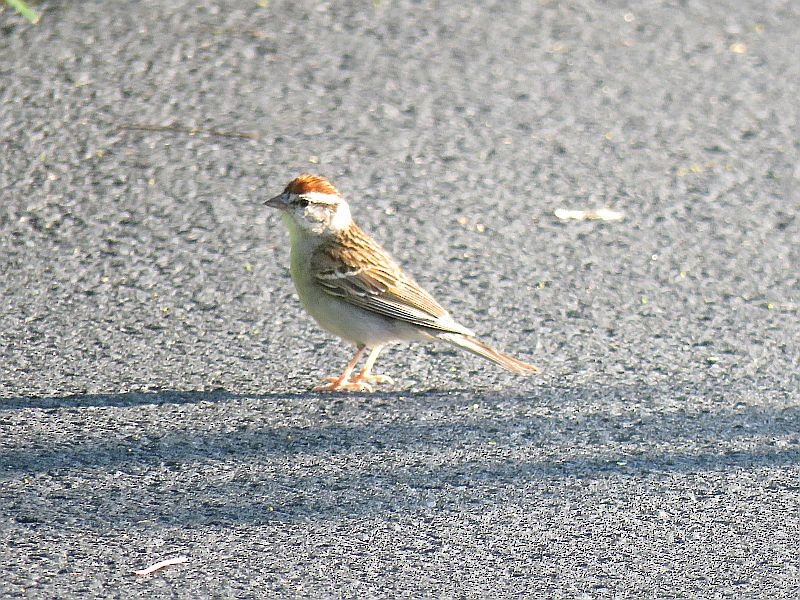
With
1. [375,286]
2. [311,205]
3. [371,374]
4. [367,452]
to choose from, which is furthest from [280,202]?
[367,452]

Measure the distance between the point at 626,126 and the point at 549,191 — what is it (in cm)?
108

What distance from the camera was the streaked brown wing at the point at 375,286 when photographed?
5.90m

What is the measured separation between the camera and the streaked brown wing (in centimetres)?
590

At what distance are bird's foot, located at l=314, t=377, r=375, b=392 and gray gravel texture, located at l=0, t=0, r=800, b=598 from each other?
2.3 inches

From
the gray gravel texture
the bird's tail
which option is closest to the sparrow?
the bird's tail

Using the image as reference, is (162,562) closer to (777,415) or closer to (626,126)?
(777,415)

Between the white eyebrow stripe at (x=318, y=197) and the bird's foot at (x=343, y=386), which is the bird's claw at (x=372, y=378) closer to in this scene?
the bird's foot at (x=343, y=386)

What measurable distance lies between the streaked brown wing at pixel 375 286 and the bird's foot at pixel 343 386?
13.4 inches

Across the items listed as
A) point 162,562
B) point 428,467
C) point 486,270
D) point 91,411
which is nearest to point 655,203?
point 486,270

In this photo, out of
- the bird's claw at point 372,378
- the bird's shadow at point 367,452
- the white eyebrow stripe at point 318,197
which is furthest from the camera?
the white eyebrow stripe at point 318,197

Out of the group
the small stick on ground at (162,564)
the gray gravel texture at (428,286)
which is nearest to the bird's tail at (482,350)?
the gray gravel texture at (428,286)

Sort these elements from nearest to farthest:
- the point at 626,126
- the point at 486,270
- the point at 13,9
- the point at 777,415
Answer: the point at 777,415
the point at 486,270
the point at 626,126
the point at 13,9

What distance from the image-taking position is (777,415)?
567 centimetres

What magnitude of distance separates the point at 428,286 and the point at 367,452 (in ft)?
5.30
